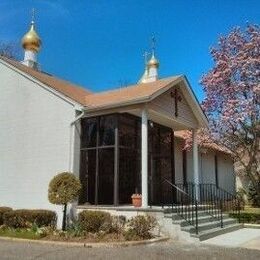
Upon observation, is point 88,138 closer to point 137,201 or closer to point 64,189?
point 64,189

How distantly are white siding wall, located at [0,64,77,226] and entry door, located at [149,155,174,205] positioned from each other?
13.8 feet

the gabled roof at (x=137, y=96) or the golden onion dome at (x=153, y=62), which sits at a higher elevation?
the golden onion dome at (x=153, y=62)

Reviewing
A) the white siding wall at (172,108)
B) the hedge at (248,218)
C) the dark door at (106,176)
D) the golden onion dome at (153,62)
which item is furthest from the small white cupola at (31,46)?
the hedge at (248,218)

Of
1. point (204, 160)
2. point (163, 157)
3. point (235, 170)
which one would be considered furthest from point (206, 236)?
point (235, 170)

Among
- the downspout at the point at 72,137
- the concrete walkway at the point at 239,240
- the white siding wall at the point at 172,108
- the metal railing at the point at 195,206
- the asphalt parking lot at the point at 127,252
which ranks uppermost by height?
the white siding wall at the point at 172,108

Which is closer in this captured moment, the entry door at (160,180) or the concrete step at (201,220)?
the concrete step at (201,220)

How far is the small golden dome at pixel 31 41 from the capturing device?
2502 centimetres

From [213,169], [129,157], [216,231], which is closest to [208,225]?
[216,231]

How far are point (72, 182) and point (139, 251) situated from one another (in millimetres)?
4261

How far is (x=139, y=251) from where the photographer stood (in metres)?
11.5

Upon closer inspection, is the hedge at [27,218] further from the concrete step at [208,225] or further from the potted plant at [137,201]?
the concrete step at [208,225]

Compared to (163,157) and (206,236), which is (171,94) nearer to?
(163,157)

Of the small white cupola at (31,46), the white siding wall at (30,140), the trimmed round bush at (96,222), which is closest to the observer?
the trimmed round bush at (96,222)

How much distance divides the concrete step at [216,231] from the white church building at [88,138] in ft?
6.92
